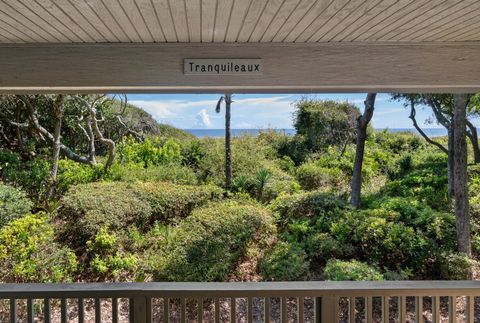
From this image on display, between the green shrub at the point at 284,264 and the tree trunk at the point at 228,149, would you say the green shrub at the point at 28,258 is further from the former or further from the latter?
the tree trunk at the point at 228,149

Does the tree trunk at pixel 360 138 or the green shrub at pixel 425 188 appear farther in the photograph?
the green shrub at pixel 425 188

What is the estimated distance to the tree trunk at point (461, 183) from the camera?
5109 millimetres

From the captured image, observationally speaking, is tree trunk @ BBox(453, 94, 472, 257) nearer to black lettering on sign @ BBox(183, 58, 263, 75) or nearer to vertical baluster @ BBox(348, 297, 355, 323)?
vertical baluster @ BBox(348, 297, 355, 323)

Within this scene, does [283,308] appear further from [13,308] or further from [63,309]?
[13,308]

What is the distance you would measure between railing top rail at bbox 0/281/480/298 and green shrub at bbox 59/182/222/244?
149 inches

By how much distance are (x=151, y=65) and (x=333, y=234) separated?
4.29 m

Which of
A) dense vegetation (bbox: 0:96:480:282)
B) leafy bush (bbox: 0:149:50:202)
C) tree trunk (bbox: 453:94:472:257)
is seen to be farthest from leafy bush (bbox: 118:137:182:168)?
tree trunk (bbox: 453:94:472:257)

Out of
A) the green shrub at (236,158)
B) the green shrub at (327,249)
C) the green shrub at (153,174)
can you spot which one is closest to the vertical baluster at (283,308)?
the green shrub at (327,249)

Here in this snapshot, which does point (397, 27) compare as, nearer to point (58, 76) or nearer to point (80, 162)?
point (58, 76)

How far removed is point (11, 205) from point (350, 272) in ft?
15.8

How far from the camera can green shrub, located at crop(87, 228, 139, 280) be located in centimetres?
505

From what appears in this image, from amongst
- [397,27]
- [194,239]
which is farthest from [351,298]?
[194,239]

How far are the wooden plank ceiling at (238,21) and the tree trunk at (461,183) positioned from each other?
367 cm

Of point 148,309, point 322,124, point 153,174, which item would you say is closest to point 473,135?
point 322,124
